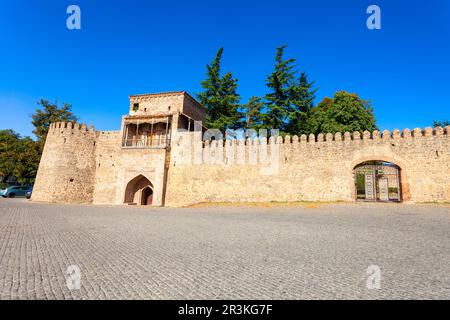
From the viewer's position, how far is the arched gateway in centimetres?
2145

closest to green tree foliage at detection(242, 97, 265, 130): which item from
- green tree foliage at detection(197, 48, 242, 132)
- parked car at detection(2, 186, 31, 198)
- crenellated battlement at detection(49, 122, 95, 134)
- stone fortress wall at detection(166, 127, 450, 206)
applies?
green tree foliage at detection(197, 48, 242, 132)

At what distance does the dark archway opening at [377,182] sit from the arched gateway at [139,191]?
17.2m

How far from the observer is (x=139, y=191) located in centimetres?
2212

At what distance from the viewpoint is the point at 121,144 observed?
22188 millimetres

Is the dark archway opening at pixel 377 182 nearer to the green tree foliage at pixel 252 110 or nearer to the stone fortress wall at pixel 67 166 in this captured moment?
the green tree foliage at pixel 252 110

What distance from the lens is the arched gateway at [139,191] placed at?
21.5 m

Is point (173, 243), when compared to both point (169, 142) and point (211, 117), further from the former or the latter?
point (211, 117)

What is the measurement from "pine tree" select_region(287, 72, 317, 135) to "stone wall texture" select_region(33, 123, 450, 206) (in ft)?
18.8

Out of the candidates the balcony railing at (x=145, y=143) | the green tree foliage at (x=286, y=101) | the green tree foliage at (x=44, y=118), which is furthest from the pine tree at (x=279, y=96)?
the green tree foliage at (x=44, y=118)

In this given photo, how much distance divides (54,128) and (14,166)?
15.6 metres

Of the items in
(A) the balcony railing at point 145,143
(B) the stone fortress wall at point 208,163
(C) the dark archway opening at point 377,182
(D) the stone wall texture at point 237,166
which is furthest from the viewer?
(A) the balcony railing at point 145,143

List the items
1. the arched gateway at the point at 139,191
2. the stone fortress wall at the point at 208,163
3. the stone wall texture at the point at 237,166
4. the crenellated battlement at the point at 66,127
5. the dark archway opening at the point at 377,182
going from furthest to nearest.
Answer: the crenellated battlement at the point at 66,127, the arched gateway at the point at 139,191, the dark archway opening at the point at 377,182, the stone fortress wall at the point at 208,163, the stone wall texture at the point at 237,166

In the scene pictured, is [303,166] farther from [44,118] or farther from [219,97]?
[44,118]
